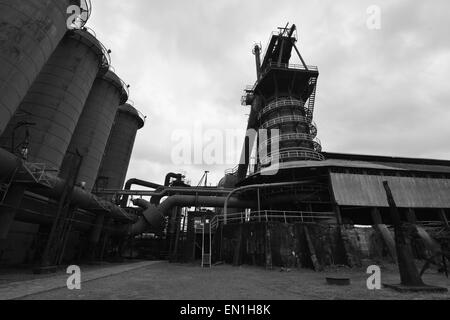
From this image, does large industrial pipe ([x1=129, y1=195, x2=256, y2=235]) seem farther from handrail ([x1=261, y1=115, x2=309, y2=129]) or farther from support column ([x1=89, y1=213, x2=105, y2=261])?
handrail ([x1=261, y1=115, x2=309, y2=129])

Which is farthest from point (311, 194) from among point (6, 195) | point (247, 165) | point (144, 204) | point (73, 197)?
point (6, 195)

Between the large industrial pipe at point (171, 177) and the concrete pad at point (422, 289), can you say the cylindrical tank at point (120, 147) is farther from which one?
the concrete pad at point (422, 289)

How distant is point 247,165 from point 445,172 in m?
24.6

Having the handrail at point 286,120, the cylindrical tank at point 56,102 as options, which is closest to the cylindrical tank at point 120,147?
the cylindrical tank at point 56,102

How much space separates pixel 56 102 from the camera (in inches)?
840

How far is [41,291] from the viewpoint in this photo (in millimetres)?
8242

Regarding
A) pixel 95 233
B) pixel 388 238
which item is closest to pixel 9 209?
pixel 95 233

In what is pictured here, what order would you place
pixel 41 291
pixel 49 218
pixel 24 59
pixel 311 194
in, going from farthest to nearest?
1. pixel 311 194
2. pixel 49 218
3. pixel 24 59
4. pixel 41 291

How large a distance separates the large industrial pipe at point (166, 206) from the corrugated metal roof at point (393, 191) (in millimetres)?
10145

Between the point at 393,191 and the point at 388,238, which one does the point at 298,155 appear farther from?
the point at 388,238

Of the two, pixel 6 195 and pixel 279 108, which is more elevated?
pixel 279 108
